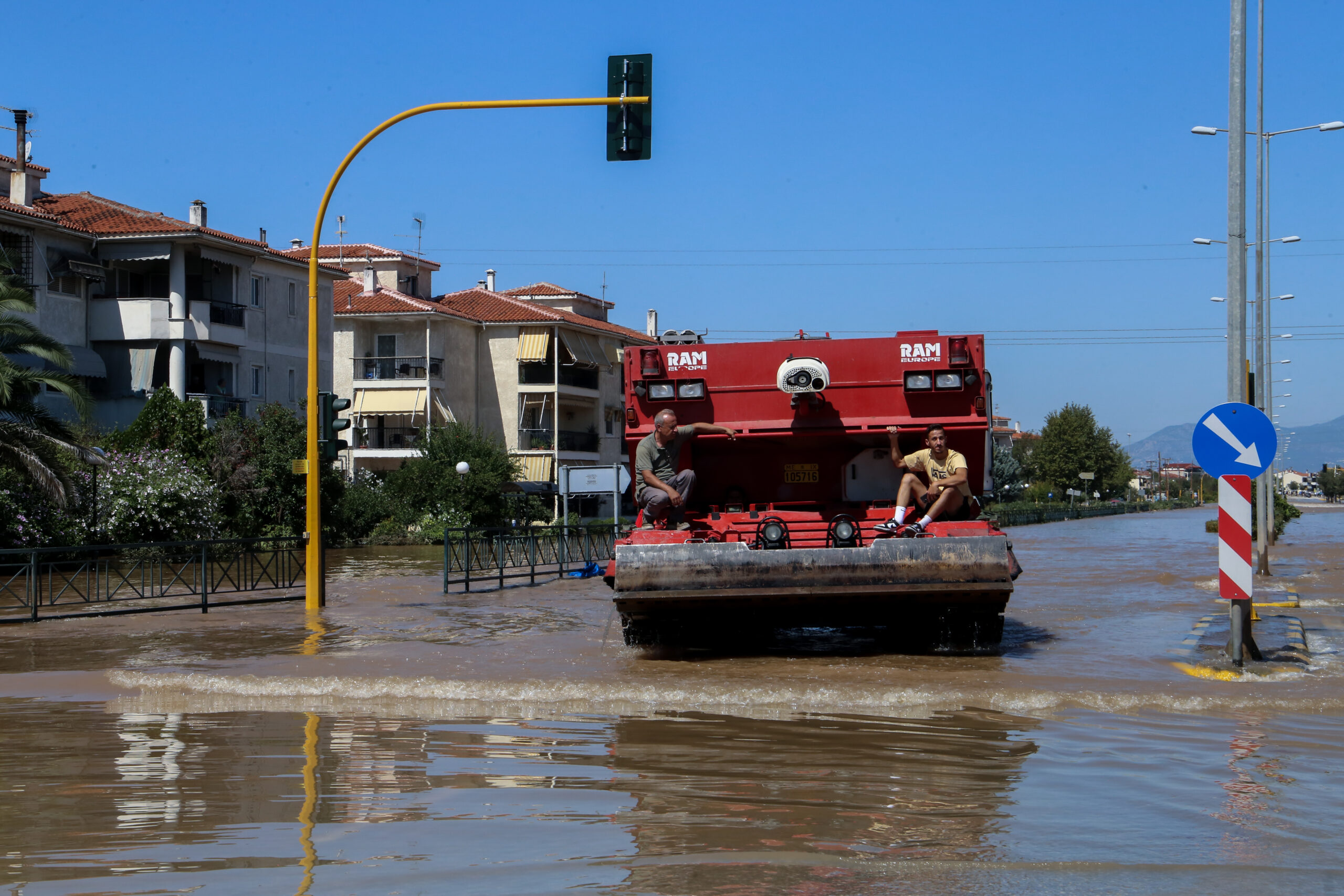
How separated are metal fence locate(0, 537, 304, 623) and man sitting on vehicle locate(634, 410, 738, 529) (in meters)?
7.53

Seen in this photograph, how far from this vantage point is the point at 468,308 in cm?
5747

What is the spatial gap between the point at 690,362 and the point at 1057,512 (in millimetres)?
71617

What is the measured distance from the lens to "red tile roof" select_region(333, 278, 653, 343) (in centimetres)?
5247

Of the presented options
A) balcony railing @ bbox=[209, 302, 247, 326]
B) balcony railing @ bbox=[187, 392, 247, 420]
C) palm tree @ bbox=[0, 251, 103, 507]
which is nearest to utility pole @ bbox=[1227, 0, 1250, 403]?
palm tree @ bbox=[0, 251, 103, 507]

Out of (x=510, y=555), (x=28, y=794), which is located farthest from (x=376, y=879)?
(x=510, y=555)

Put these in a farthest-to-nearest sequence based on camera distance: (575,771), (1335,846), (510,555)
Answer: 1. (510,555)
2. (575,771)
3. (1335,846)

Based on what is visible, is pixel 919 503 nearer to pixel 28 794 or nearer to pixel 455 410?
pixel 28 794

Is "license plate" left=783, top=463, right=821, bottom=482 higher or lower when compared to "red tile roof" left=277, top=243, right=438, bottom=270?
lower

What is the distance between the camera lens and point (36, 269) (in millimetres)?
34469

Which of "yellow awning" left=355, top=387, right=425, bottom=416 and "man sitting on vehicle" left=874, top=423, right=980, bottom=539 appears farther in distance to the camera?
"yellow awning" left=355, top=387, right=425, bottom=416

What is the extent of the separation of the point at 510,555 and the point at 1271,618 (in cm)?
1290

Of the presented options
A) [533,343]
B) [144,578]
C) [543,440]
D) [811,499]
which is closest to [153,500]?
[144,578]

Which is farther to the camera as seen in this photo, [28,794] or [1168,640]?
[1168,640]

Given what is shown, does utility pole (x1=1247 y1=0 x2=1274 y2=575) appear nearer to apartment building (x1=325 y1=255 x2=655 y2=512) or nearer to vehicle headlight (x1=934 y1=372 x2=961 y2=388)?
vehicle headlight (x1=934 y1=372 x2=961 y2=388)
